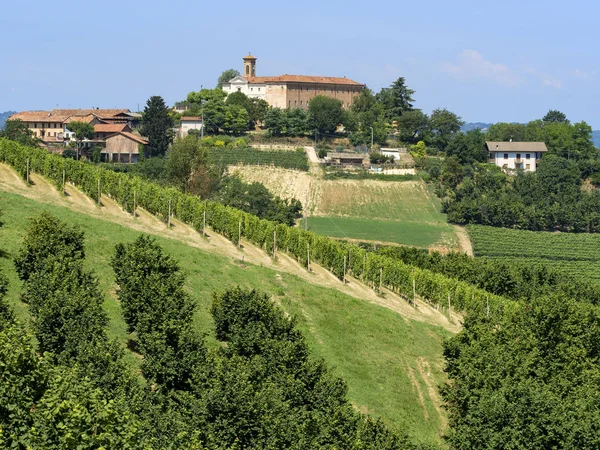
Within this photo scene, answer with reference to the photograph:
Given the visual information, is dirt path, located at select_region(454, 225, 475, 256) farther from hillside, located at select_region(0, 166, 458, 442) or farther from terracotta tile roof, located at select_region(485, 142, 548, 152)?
hillside, located at select_region(0, 166, 458, 442)

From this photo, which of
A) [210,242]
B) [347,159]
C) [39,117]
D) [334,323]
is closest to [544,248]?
[347,159]

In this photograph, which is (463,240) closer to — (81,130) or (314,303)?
(81,130)

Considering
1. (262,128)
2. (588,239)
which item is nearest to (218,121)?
(262,128)

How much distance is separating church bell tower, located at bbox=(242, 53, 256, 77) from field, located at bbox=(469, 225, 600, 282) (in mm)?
78360

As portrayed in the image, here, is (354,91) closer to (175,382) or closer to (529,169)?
(529,169)

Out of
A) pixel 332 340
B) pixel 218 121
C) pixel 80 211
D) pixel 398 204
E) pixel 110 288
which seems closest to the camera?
pixel 110 288

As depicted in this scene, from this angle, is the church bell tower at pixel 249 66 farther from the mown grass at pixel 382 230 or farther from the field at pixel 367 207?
the mown grass at pixel 382 230

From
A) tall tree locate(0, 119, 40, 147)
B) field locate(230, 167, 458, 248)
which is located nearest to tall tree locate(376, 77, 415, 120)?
field locate(230, 167, 458, 248)

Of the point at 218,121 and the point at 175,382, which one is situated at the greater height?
the point at 218,121

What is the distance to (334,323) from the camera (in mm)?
54344

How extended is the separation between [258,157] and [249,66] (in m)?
52.2

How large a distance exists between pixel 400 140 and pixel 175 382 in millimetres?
112917

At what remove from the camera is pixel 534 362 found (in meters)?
48.5

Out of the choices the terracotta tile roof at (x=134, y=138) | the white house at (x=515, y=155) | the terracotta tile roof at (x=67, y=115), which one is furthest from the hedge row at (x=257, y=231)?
the white house at (x=515, y=155)
